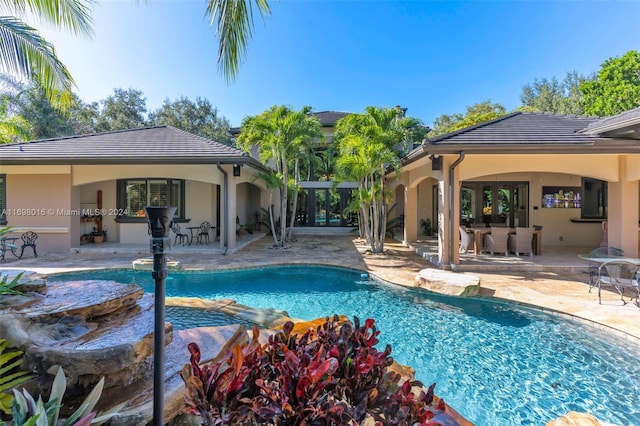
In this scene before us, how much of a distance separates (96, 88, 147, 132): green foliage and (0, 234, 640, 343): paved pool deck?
25899mm

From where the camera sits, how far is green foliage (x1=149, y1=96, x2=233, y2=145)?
114 ft

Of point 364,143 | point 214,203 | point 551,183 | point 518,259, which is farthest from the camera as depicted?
point 214,203

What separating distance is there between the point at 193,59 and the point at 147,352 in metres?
8.43

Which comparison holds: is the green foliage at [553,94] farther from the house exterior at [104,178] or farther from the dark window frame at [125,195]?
the dark window frame at [125,195]

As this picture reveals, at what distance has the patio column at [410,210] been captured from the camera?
14.5 m

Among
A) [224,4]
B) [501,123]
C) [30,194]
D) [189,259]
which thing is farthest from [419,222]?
[30,194]

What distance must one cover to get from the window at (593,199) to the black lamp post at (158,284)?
17358 millimetres

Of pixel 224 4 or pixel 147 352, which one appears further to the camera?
pixel 224 4

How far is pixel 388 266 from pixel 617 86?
31352 millimetres

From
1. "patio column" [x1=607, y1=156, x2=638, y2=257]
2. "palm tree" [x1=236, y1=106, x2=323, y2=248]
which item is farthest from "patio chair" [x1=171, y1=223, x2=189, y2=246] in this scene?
"patio column" [x1=607, y1=156, x2=638, y2=257]

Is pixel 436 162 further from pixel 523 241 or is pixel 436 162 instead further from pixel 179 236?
pixel 179 236

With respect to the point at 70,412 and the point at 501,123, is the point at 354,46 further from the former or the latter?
the point at 70,412

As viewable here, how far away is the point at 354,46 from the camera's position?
18172mm

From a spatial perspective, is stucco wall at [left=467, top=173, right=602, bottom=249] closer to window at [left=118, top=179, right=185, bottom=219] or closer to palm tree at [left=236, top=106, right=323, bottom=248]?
palm tree at [left=236, top=106, right=323, bottom=248]
